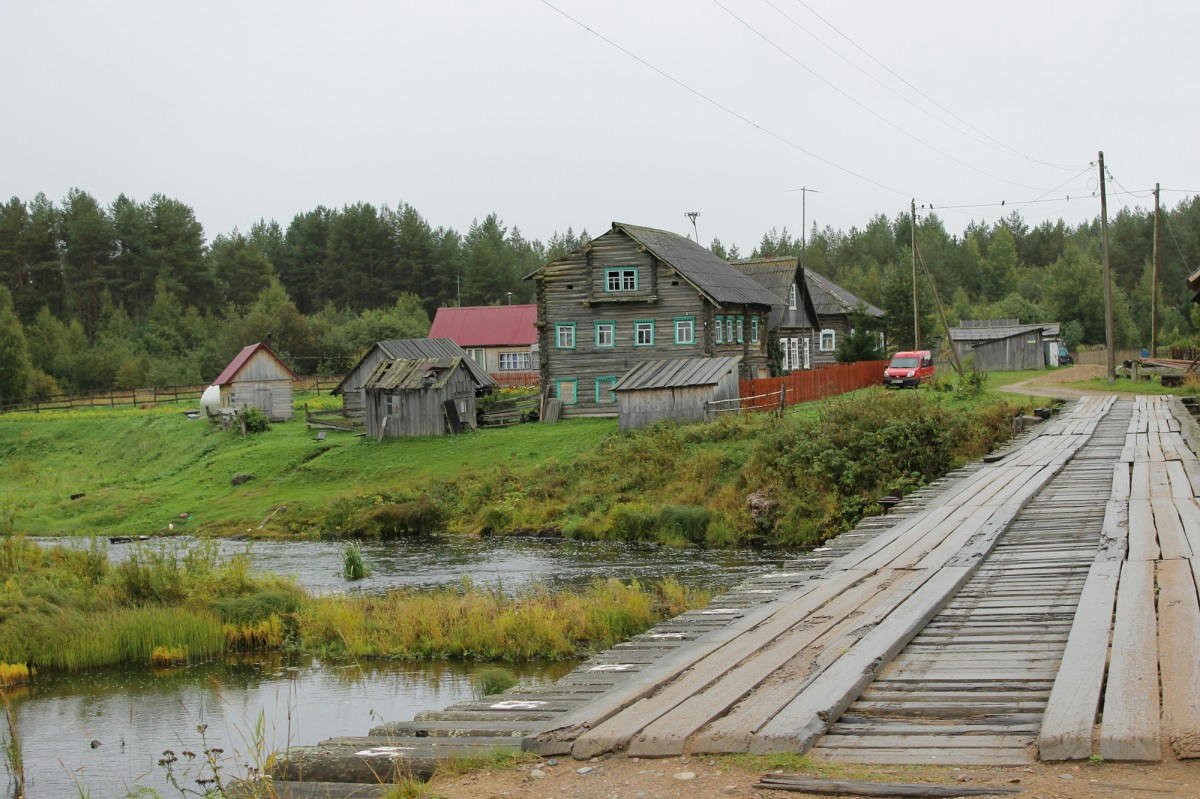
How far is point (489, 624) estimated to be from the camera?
17.8 m

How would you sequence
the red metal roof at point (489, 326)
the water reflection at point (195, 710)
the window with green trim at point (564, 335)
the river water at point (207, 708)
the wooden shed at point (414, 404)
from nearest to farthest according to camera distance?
the river water at point (207, 708)
the water reflection at point (195, 710)
the wooden shed at point (414, 404)
the window with green trim at point (564, 335)
the red metal roof at point (489, 326)

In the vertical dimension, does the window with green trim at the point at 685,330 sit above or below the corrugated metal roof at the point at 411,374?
above

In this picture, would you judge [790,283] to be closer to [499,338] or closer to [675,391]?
[675,391]

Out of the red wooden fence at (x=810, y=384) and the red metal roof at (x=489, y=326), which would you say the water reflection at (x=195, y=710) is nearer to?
the red wooden fence at (x=810, y=384)

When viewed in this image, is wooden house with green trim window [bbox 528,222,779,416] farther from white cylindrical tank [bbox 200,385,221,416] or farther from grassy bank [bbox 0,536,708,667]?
grassy bank [bbox 0,536,708,667]

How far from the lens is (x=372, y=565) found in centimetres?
2789

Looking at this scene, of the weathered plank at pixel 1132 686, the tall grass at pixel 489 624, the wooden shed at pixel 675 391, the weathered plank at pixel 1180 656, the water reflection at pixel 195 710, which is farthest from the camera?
the wooden shed at pixel 675 391

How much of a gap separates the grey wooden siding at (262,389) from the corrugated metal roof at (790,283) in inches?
944

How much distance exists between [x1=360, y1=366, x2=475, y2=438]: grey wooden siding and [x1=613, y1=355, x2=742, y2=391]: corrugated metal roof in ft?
27.7

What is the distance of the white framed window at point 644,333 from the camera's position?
48.7 meters

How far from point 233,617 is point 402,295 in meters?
89.3

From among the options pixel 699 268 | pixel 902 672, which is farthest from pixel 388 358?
pixel 902 672

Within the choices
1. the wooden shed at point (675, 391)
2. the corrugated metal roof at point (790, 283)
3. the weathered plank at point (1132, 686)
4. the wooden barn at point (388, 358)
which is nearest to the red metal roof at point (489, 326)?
the corrugated metal roof at point (790, 283)

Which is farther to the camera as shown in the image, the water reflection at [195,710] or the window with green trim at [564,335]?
the window with green trim at [564,335]
